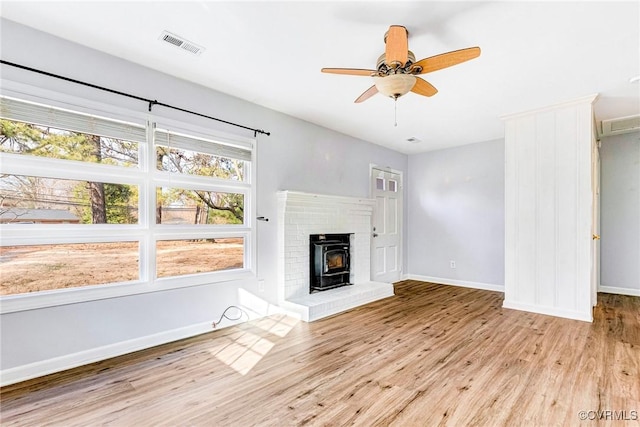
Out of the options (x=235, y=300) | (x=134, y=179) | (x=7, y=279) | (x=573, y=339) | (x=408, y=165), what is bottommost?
(x=573, y=339)

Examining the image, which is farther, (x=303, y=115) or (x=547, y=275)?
(x=303, y=115)

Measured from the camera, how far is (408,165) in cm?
657

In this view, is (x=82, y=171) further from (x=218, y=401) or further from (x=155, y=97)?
(x=218, y=401)

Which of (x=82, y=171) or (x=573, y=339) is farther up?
(x=82, y=171)

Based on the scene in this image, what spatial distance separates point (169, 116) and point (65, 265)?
1619 mm

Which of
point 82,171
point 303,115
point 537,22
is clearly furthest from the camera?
point 303,115

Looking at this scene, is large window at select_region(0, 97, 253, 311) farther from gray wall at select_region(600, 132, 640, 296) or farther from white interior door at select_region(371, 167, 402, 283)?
gray wall at select_region(600, 132, 640, 296)

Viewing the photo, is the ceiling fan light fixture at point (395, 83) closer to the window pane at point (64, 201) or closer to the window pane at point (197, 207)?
the window pane at point (197, 207)

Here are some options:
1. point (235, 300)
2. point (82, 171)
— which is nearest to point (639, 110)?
point (235, 300)

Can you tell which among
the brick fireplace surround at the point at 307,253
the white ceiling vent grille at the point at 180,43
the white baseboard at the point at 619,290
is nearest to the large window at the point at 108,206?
the brick fireplace surround at the point at 307,253

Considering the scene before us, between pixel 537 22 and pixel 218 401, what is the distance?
3.49 meters

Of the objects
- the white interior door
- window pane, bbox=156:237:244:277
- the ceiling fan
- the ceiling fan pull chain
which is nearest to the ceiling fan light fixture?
the ceiling fan

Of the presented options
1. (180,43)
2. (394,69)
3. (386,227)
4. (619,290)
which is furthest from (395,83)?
(619,290)

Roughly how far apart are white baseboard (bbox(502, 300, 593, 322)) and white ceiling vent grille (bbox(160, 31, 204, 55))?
470cm
